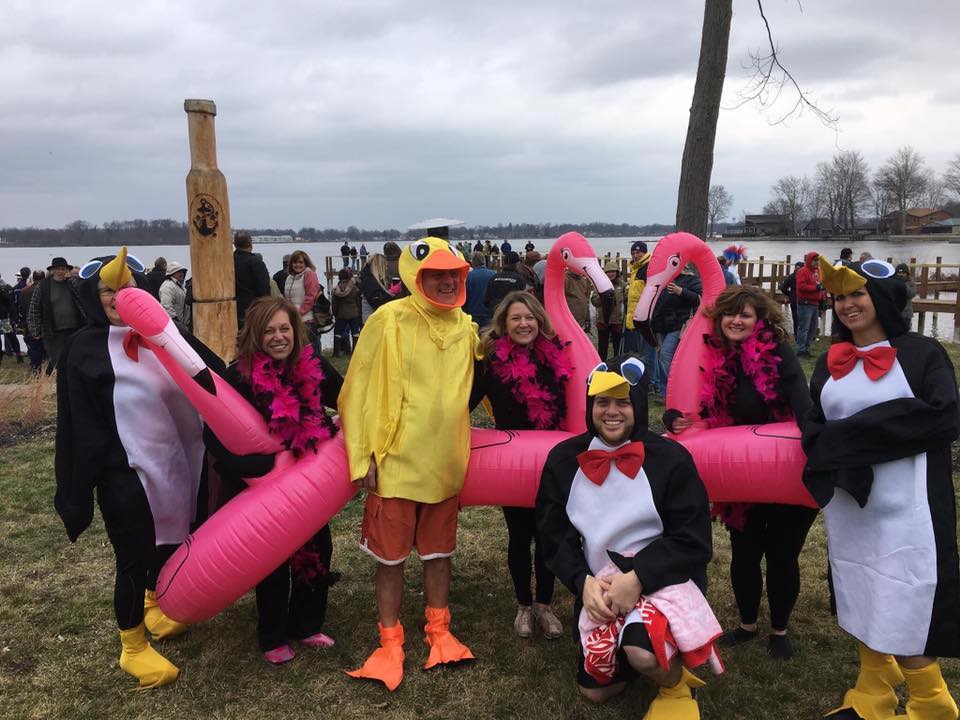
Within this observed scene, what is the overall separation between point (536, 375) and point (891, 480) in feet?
5.30

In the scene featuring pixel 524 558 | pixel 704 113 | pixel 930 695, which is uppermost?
pixel 704 113

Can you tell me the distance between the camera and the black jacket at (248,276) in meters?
8.07

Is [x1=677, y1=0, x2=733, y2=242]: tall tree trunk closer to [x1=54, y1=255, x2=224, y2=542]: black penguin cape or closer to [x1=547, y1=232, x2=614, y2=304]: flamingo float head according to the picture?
[x1=547, y1=232, x2=614, y2=304]: flamingo float head

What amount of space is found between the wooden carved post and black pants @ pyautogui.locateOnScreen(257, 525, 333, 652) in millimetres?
2695

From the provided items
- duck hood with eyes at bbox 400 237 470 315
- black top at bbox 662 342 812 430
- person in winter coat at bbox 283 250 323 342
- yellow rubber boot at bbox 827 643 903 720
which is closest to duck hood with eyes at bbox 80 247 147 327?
duck hood with eyes at bbox 400 237 470 315

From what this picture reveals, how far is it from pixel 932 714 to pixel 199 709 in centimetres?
299

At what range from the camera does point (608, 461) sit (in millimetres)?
2936


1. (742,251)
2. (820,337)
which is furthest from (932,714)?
(820,337)

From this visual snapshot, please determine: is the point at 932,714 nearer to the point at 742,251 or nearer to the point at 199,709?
the point at 199,709


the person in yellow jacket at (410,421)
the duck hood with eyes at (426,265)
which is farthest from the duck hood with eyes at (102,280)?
the duck hood with eyes at (426,265)

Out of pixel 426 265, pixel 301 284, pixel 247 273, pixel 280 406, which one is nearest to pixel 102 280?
pixel 280 406

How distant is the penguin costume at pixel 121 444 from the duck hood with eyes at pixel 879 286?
113 inches

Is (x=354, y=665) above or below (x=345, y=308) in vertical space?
below

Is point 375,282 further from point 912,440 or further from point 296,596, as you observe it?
A: point 912,440
